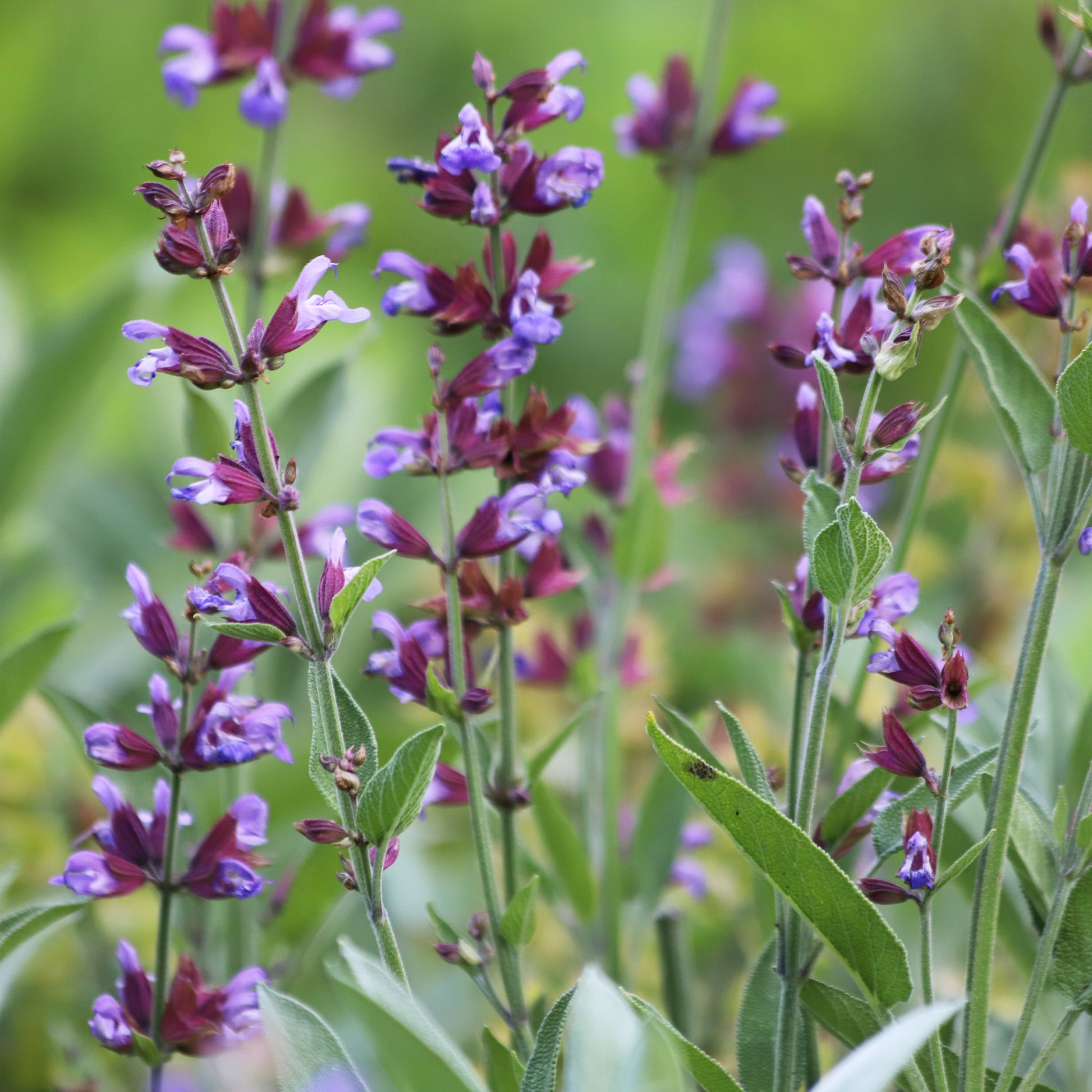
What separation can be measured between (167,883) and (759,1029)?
A: 216 millimetres

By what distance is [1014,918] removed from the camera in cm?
58

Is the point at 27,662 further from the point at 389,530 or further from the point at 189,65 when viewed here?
the point at 189,65

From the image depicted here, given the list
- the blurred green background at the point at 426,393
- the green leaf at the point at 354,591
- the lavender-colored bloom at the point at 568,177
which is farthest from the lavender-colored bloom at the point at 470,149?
the blurred green background at the point at 426,393

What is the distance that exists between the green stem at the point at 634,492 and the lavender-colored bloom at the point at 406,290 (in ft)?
0.60

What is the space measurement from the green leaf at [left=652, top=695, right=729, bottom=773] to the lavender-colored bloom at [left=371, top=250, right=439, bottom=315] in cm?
17

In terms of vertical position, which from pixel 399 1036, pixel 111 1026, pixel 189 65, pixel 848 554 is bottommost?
pixel 111 1026

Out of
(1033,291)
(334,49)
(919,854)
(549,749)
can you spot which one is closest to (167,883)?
(549,749)

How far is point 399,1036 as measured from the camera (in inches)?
12.3

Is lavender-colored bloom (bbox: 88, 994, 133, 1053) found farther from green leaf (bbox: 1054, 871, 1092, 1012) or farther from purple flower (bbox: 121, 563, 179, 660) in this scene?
green leaf (bbox: 1054, 871, 1092, 1012)

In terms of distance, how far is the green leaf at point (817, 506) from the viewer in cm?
39

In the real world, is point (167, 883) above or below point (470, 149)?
below

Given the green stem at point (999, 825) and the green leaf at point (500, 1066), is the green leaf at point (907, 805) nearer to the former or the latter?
the green stem at point (999, 825)

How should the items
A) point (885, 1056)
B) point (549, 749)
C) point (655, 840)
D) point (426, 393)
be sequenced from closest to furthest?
1. point (885, 1056)
2. point (549, 749)
3. point (655, 840)
4. point (426, 393)

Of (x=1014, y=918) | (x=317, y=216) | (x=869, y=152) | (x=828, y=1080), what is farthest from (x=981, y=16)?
(x=828, y=1080)
